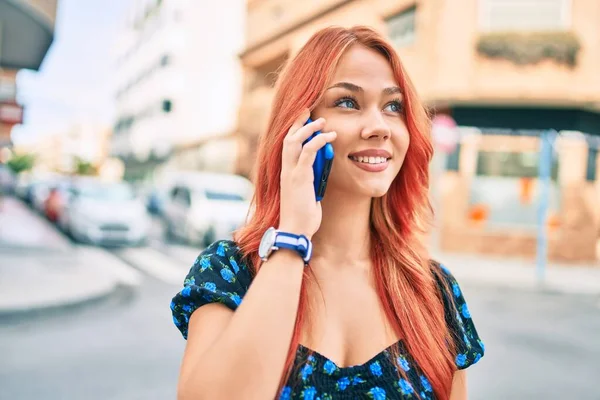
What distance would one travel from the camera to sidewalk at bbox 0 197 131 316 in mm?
7379

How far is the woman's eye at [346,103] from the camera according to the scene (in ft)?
4.43

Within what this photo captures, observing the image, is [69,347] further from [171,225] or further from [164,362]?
[171,225]

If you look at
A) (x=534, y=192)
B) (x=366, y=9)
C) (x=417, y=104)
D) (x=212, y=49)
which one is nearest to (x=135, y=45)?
(x=212, y=49)

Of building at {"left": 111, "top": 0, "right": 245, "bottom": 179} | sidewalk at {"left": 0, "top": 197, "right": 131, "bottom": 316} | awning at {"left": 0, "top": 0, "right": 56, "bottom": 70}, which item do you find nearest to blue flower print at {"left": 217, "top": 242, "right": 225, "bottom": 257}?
sidewalk at {"left": 0, "top": 197, "right": 131, "bottom": 316}

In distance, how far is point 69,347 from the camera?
222 inches

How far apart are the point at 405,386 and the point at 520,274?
11.9m

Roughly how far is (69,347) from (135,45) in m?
56.3

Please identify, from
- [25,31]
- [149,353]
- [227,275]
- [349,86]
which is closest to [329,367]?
[227,275]

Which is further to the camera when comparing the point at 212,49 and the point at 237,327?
the point at 212,49

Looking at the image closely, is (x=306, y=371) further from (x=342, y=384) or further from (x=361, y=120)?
(x=361, y=120)

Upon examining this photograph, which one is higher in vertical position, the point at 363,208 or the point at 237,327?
the point at 363,208

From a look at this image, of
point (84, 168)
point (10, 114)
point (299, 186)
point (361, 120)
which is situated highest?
point (84, 168)

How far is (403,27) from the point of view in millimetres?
17703

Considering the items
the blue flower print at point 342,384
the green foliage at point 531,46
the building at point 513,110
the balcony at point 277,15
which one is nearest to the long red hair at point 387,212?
the blue flower print at point 342,384
